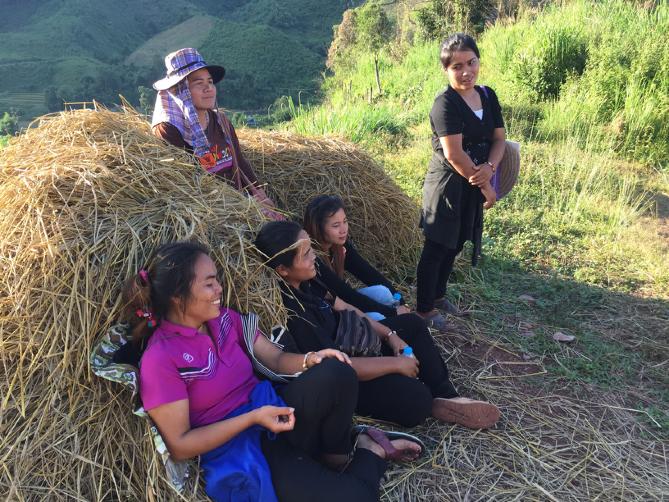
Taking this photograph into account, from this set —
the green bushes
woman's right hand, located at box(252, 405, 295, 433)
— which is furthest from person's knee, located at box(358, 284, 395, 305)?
the green bushes

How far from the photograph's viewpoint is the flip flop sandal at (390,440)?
212 cm

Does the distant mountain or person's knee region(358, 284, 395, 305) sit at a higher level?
person's knee region(358, 284, 395, 305)

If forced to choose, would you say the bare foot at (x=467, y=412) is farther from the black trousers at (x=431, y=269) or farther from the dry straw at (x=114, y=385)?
the black trousers at (x=431, y=269)

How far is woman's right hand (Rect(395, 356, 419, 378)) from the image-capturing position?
2.32 m

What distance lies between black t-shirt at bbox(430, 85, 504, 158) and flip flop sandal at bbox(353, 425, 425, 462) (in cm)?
158

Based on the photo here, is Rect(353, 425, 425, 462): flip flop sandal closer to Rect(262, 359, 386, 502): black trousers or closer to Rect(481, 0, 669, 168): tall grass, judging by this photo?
Rect(262, 359, 386, 502): black trousers

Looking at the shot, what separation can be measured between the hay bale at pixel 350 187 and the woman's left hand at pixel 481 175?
41.9 inches

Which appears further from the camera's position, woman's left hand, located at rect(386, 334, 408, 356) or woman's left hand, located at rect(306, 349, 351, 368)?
woman's left hand, located at rect(386, 334, 408, 356)

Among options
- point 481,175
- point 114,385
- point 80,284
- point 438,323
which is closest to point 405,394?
point 438,323

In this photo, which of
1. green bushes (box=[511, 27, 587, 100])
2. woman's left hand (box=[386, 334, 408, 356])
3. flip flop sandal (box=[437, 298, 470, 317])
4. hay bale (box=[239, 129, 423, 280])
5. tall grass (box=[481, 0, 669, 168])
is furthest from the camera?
green bushes (box=[511, 27, 587, 100])

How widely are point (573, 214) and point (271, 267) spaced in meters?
3.40

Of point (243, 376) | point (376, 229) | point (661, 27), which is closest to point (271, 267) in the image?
point (243, 376)

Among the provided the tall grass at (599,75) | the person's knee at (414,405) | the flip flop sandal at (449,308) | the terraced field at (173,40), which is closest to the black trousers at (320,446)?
the person's knee at (414,405)

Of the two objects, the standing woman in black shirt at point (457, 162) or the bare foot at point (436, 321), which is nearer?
the standing woman in black shirt at point (457, 162)
